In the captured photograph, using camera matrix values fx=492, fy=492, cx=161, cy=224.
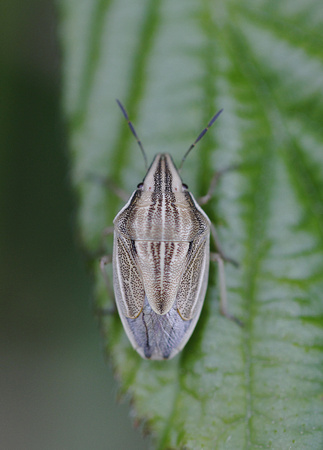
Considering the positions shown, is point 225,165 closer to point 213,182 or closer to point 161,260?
point 213,182

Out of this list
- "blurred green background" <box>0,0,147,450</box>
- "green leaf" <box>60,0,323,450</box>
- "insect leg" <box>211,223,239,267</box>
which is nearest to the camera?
"green leaf" <box>60,0,323,450</box>

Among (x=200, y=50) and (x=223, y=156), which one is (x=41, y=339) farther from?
(x=200, y=50)

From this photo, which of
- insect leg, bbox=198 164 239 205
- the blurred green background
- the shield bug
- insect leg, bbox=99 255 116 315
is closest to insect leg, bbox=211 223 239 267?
the shield bug

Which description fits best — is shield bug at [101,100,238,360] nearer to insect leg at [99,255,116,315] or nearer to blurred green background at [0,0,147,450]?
insect leg at [99,255,116,315]

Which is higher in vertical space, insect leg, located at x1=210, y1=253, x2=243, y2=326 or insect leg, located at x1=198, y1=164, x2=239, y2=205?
insect leg, located at x1=198, y1=164, x2=239, y2=205

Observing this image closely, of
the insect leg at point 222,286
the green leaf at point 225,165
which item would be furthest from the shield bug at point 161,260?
the green leaf at point 225,165

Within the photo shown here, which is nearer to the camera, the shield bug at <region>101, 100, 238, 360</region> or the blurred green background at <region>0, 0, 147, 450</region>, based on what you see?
the shield bug at <region>101, 100, 238, 360</region>

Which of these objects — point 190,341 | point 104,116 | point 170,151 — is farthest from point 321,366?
point 104,116
